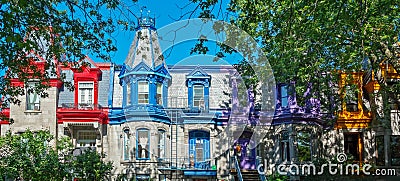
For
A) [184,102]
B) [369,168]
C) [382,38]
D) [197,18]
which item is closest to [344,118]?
[369,168]

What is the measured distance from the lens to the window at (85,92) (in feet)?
65.3

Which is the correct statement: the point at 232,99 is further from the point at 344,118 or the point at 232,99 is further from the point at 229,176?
the point at 344,118

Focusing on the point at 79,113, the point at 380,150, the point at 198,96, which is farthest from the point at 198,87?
the point at 380,150

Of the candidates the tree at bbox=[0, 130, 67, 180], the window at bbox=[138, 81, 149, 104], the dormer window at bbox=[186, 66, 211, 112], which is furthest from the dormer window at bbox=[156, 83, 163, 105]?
the tree at bbox=[0, 130, 67, 180]

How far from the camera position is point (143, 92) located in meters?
19.5

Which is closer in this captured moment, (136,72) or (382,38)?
(382,38)

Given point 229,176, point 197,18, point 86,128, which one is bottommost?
point 229,176

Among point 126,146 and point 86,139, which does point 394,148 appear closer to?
point 126,146

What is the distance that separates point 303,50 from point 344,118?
27.7ft

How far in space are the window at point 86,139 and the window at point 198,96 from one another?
4199mm

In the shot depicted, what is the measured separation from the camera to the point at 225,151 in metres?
20.0

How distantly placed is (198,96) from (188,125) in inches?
53.2

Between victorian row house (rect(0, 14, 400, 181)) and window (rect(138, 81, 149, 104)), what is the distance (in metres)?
0.04

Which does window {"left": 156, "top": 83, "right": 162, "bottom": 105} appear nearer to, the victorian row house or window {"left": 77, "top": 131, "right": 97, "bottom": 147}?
the victorian row house
